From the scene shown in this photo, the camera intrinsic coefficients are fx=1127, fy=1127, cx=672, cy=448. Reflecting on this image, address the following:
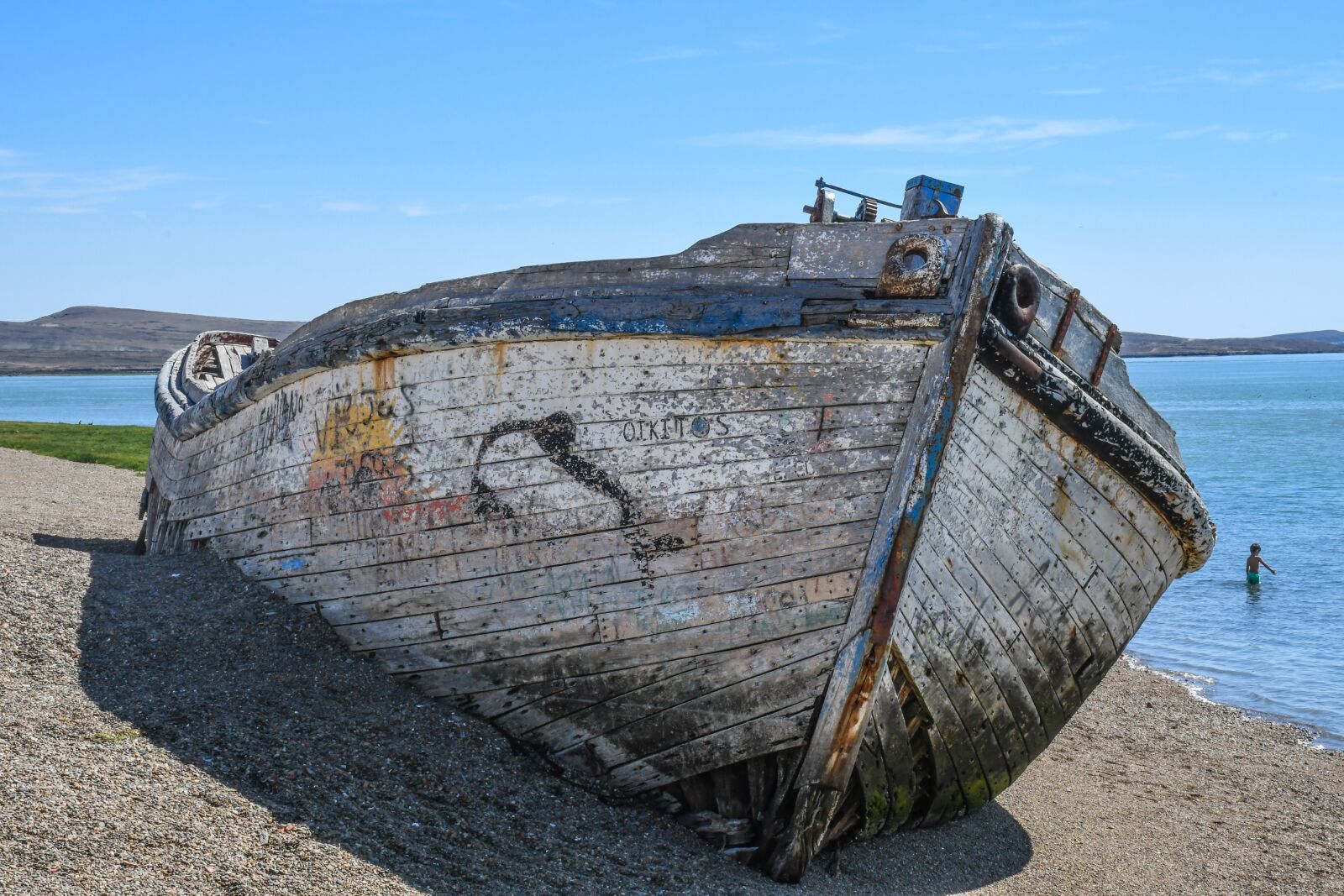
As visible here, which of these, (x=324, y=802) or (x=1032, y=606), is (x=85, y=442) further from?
(x=1032, y=606)

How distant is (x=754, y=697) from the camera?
447 centimetres

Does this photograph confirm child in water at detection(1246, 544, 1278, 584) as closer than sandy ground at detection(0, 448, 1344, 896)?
No

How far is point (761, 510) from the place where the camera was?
438 centimetres

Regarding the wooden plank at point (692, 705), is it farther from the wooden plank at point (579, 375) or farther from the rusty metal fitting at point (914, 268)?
the rusty metal fitting at point (914, 268)

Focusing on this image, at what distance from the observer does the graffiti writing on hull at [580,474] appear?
14.7 ft

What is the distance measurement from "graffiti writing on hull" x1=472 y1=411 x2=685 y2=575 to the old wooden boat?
0.01 meters

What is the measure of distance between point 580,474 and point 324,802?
1563mm

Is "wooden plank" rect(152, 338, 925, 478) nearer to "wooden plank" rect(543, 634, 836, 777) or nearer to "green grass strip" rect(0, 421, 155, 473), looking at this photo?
"wooden plank" rect(543, 634, 836, 777)

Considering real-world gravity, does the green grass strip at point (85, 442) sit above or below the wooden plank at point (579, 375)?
below

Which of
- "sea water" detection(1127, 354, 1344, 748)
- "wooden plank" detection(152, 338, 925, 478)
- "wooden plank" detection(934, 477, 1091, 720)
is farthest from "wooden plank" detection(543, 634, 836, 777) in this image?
"sea water" detection(1127, 354, 1344, 748)

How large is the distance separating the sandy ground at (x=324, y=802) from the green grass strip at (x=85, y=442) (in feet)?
50.2

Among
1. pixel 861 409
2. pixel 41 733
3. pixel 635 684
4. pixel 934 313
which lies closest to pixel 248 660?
pixel 41 733

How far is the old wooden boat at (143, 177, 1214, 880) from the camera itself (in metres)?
4.29

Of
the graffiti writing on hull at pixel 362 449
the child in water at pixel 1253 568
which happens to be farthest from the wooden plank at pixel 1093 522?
the child in water at pixel 1253 568
